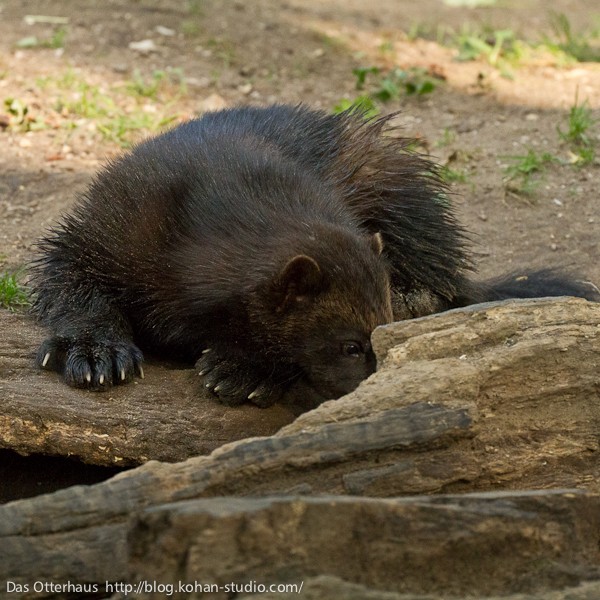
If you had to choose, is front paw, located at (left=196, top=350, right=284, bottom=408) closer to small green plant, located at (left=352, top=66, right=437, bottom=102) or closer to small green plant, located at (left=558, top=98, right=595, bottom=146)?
small green plant, located at (left=558, top=98, right=595, bottom=146)

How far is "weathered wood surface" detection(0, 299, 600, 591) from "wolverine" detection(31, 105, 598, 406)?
0.50m

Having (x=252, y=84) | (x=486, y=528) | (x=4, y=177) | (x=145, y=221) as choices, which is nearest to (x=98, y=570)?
(x=486, y=528)

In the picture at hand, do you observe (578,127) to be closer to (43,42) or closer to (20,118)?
(20,118)

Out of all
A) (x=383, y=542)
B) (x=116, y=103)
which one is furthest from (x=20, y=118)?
(x=383, y=542)

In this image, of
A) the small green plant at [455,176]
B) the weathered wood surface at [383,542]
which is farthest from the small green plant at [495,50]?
the weathered wood surface at [383,542]

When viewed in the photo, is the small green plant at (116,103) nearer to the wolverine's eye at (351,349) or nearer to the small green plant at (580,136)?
the small green plant at (580,136)

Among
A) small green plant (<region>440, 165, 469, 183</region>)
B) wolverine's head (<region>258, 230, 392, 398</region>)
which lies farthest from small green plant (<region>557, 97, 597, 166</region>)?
wolverine's head (<region>258, 230, 392, 398</region>)

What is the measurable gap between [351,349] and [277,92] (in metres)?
4.70

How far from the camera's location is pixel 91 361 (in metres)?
4.19

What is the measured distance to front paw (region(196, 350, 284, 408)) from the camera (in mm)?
4246

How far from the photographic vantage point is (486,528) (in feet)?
9.04

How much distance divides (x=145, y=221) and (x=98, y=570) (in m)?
1.89

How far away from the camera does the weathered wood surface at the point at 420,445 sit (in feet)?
9.42

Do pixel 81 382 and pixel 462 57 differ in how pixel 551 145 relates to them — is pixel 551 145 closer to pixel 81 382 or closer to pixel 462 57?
pixel 462 57
